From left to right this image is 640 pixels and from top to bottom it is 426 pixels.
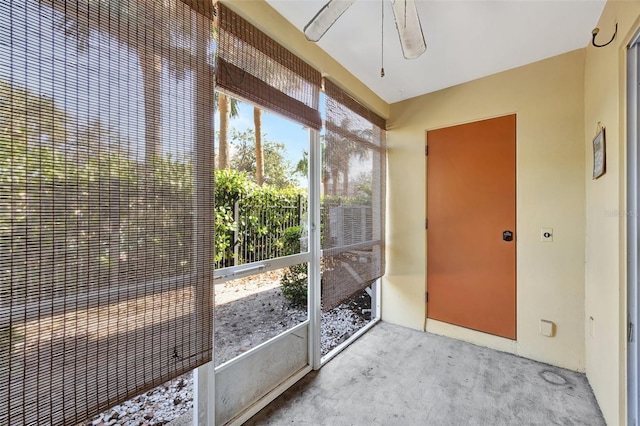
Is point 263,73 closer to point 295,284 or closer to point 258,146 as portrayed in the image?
point 258,146

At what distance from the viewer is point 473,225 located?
254 cm

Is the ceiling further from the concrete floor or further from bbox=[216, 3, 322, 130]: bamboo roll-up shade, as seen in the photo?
the concrete floor

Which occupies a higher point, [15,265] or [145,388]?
[15,265]

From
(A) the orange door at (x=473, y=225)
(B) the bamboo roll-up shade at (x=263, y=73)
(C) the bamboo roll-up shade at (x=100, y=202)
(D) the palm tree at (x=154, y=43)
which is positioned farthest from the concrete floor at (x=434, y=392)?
(B) the bamboo roll-up shade at (x=263, y=73)

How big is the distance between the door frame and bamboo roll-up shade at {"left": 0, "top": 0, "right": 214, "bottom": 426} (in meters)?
2.09

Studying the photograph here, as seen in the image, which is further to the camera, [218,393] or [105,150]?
[218,393]

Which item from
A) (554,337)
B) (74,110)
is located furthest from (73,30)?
(554,337)

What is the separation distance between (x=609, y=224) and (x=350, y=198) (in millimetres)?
1659

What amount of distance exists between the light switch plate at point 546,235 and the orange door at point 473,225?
188 millimetres

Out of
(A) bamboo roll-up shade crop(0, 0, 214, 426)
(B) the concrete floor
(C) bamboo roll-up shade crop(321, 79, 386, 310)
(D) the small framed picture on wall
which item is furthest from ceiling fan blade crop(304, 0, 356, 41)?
(B) the concrete floor

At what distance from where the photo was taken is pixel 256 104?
1.60 meters

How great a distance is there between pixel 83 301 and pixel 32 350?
18 centimetres

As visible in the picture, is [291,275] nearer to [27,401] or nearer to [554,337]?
[27,401]

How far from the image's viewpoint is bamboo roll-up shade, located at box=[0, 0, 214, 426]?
0.84m
